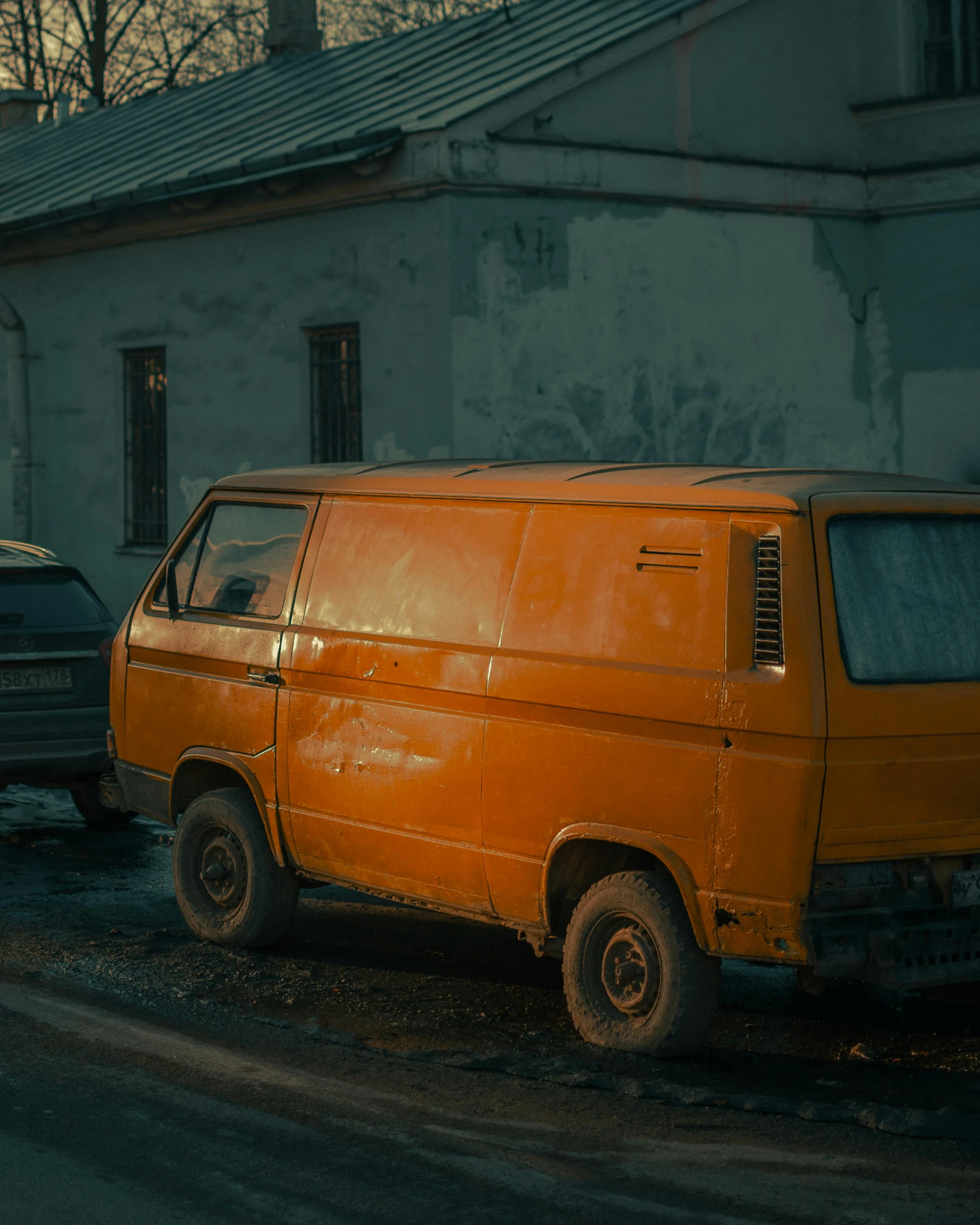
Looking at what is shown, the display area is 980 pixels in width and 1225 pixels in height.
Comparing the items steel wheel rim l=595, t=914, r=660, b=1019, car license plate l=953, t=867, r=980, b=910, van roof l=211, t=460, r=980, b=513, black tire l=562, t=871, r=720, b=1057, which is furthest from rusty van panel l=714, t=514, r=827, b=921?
car license plate l=953, t=867, r=980, b=910

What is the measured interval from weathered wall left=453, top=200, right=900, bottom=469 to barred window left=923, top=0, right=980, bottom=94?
179 cm

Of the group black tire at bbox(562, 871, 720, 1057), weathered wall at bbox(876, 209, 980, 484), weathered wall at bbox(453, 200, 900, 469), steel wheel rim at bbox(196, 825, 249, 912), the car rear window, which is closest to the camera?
black tire at bbox(562, 871, 720, 1057)

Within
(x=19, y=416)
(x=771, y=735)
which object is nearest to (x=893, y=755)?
(x=771, y=735)

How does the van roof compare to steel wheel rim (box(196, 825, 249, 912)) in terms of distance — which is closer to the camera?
the van roof

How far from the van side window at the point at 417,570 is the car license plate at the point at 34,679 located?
2954mm

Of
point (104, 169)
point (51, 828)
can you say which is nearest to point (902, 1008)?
point (51, 828)

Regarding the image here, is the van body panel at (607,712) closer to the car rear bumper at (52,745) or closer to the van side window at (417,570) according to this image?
the van side window at (417,570)

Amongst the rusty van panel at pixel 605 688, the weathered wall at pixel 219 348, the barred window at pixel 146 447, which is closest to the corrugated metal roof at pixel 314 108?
the weathered wall at pixel 219 348

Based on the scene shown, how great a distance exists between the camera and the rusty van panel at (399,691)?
6035 millimetres

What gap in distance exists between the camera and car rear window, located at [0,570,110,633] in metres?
9.20

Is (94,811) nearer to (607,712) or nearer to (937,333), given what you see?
(607,712)

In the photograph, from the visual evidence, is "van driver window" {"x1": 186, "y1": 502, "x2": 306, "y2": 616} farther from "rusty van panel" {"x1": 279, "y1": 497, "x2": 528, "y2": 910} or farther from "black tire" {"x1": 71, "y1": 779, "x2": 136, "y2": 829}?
"black tire" {"x1": 71, "y1": 779, "x2": 136, "y2": 829}

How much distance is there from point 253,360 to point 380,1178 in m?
11.8

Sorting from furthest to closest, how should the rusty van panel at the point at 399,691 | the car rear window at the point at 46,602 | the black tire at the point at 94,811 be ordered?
1. the black tire at the point at 94,811
2. the car rear window at the point at 46,602
3. the rusty van panel at the point at 399,691
